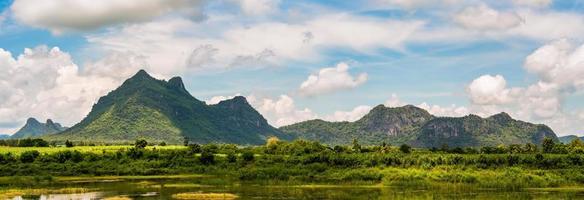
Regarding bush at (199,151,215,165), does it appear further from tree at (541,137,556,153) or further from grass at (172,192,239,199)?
tree at (541,137,556,153)

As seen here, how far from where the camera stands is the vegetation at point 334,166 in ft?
260

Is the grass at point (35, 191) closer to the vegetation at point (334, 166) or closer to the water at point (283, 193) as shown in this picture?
the water at point (283, 193)

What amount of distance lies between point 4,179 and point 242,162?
3384 centimetres

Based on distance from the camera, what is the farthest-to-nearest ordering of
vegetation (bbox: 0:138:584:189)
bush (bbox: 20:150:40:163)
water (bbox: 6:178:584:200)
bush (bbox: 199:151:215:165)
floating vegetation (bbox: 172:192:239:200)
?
1. bush (bbox: 199:151:215:165)
2. bush (bbox: 20:150:40:163)
3. vegetation (bbox: 0:138:584:189)
4. water (bbox: 6:178:584:200)
5. floating vegetation (bbox: 172:192:239:200)

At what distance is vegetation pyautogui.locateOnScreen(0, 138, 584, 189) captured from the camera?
7931 cm

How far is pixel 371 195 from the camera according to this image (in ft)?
191

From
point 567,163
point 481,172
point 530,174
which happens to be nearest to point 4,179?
point 481,172

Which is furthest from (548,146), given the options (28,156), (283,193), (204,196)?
(28,156)

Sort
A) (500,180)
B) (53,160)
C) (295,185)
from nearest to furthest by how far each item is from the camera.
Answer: (295,185) → (500,180) → (53,160)

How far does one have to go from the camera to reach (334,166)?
89.4 m

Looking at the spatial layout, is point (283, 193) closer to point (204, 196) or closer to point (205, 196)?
point (205, 196)

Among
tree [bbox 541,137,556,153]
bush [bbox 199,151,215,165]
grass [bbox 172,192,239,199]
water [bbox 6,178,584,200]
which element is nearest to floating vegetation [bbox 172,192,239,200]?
grass [bbox 172,192,239,199]

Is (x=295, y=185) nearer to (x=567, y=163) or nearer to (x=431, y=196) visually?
(x=431, y=196)

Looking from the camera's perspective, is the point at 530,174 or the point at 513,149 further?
the point at 513,149
